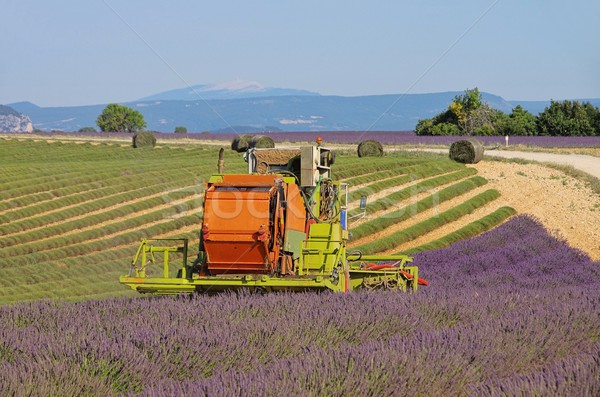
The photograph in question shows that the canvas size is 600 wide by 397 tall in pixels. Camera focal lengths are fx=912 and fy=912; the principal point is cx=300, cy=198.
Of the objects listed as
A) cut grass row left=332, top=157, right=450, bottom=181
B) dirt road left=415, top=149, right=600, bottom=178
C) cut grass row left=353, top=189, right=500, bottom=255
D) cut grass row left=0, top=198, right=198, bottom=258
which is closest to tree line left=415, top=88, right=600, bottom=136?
dirt road left=415, top=149, right=600, bottom=178

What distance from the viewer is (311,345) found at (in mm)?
8625

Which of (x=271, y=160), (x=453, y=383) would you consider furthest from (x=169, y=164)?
(x=453, y=383)

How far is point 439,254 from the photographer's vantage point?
67.2ft

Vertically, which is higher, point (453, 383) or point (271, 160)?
point (271, 160)

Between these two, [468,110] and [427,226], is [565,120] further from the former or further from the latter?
[427,226]

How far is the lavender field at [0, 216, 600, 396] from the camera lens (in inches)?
265

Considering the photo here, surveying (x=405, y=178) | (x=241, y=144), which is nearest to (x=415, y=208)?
(x=405, y=178)

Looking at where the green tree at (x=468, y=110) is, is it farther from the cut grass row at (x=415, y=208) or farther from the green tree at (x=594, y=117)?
the cut grass row at (x=415, y=208)

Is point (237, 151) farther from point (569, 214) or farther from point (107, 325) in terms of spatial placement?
point (107, 325)

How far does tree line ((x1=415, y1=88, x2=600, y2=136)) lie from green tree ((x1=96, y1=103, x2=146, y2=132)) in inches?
2686

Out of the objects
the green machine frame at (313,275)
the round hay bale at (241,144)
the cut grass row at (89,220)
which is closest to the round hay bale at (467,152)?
the cut grass row at (89,220)

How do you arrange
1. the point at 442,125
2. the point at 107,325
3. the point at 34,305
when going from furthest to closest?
the point at 442,125 < the point at 34,305 < the point at 107,325

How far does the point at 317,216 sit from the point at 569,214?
14.7 meters

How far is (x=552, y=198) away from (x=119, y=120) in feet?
366
